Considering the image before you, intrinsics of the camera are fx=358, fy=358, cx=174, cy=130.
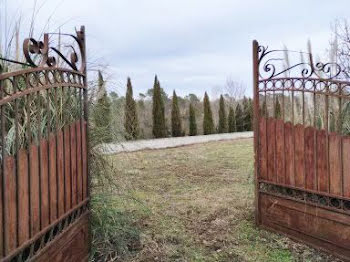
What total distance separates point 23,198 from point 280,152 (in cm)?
248

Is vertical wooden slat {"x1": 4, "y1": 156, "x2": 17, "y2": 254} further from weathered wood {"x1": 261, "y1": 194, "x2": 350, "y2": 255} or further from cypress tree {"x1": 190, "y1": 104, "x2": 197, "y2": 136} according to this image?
cypress tree {"x1": 190, "y1": 104, "x2": 197, "y2": 136}

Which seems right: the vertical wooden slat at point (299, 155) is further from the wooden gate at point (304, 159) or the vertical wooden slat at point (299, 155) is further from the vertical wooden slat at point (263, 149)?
the vertical wooden slat at point (263, 149)

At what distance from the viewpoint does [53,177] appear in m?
2.16

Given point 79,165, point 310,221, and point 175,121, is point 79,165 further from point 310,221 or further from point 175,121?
point 175,121

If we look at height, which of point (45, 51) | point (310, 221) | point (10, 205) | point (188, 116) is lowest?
point (310, 221)

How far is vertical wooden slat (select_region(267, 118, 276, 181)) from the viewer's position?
141 inches

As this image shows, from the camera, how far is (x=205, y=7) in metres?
6.40

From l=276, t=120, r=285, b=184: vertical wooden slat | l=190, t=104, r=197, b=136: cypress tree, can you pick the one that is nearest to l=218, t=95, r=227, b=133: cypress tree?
l=190, t=104, r=197, b=136: cypress tree

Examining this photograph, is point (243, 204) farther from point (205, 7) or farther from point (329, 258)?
point (205, 7)

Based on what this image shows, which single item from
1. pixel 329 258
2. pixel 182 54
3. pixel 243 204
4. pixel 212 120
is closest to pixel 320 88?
pixel 329 258

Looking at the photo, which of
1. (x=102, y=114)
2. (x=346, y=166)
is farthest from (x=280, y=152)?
(x=102, y=114)

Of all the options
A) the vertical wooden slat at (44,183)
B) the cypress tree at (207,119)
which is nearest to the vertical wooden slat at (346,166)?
the vertical wooden slat at (44,183)

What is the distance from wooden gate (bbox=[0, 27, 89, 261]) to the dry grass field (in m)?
0.35

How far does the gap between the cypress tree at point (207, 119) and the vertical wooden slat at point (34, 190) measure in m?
15.4
